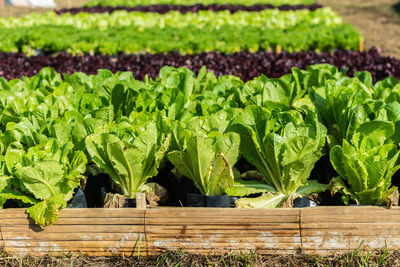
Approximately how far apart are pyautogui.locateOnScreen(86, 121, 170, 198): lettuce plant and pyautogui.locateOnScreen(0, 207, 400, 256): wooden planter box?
1.00ft

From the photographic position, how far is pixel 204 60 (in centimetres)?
655

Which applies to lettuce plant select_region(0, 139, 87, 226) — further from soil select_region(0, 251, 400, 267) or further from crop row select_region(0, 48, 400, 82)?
crop row select_region(0, 48, 400, 82)

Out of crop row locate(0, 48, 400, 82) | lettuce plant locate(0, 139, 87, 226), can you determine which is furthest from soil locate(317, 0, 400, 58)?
lettuce plant locate(0, 139, 87, 226)

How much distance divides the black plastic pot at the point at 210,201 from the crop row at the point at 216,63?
3.17 meters

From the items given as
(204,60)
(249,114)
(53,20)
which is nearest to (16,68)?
(204,60)

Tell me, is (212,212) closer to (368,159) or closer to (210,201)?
(210,201)

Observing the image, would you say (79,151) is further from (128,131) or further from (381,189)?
(381,189)

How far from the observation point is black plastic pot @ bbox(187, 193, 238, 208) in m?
2.71

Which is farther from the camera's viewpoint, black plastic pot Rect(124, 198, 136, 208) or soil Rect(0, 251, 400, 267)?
black plastic pot Rect(124, 198, 136, 208)

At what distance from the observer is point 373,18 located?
66.0ft

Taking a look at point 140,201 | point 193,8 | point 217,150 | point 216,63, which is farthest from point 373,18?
point 140,201

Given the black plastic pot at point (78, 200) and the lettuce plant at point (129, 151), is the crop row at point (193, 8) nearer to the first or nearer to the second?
the lettuce plant at point (129, 151)

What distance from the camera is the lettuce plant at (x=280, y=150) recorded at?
2.57 meters

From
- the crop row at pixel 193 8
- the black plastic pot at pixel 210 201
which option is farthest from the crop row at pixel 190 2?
the black plastic pot at pixel 210 201
